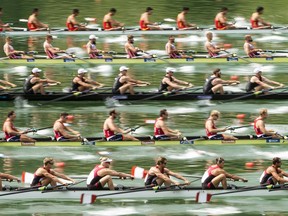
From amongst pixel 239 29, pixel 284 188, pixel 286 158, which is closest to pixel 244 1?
pixel 239 29

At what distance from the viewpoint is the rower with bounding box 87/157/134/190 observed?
120 feet

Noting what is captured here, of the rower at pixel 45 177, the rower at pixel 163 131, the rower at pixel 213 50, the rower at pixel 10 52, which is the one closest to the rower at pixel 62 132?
the rower at pixel 163 131

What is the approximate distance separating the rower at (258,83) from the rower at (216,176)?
1182 cm

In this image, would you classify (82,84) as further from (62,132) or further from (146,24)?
(146,24)

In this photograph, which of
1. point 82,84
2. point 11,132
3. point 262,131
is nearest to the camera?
point 262,131

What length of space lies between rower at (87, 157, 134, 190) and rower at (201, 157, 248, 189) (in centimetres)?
239

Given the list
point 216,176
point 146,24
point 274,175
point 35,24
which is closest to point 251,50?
point 146,24

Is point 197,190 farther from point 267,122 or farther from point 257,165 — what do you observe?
point 267,122

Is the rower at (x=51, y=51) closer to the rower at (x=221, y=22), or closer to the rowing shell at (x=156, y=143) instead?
the rower at (x=221, y=22)

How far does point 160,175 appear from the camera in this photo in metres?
36.7

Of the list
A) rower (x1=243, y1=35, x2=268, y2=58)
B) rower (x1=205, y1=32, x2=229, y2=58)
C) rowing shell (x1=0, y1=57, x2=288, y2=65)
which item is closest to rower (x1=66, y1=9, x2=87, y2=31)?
rowing shell (x1=0, y1=57, x2=288, y2=65)

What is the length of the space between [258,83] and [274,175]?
12037mm

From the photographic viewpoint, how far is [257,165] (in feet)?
132

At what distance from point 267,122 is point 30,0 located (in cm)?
2610
